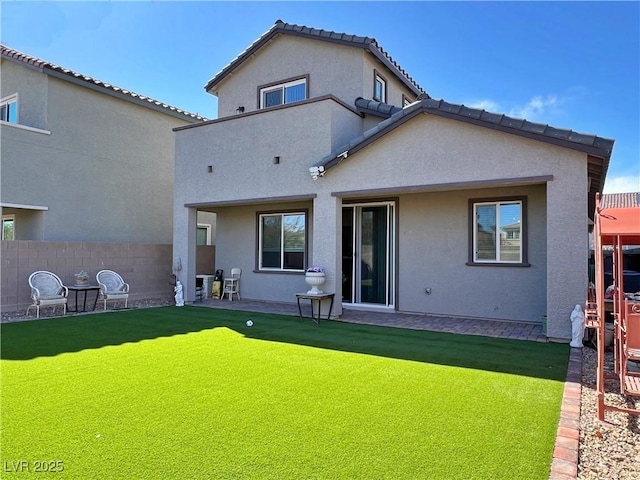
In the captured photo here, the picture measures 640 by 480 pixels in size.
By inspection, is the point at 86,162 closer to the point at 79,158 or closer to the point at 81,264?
the point at 79,158

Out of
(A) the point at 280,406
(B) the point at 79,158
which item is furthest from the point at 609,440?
(B) the point at 79,158

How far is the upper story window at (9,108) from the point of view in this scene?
16734mm

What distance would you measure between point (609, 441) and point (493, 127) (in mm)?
6580

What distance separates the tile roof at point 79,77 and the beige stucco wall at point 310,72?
3695 millimetres

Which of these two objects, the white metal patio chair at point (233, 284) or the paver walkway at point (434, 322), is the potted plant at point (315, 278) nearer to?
the paver walkway at point (434, 322)

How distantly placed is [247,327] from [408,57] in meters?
13.5

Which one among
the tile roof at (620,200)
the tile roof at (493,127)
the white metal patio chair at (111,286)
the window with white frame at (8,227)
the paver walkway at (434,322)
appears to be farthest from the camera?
the tile roof at (620,200)

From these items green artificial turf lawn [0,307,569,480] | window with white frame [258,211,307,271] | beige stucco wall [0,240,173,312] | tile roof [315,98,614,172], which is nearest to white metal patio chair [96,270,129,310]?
beige stucco wall [0,240,173,312]

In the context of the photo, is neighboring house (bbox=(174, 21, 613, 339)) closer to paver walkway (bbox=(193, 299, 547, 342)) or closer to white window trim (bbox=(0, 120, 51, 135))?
paver walkway (bbox=(193, 299, 547, 342))

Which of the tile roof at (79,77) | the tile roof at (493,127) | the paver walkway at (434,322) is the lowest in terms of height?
the paver walkway at (434,322)

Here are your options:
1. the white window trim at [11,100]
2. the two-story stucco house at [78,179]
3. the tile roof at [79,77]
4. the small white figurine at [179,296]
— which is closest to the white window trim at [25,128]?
the two-story stucco house at [78,179]

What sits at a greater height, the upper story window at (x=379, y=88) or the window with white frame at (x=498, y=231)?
the upper story window at (x=379, y=88)

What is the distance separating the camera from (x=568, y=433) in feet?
14.3

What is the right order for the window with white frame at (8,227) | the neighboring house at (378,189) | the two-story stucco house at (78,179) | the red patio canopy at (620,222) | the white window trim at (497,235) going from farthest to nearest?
the window with white frame at (8,227), the two-story stucco house at (78,179), the white window trim at (497,235), the neighboring house at (378,189), the red patio canopy at (620,222)
